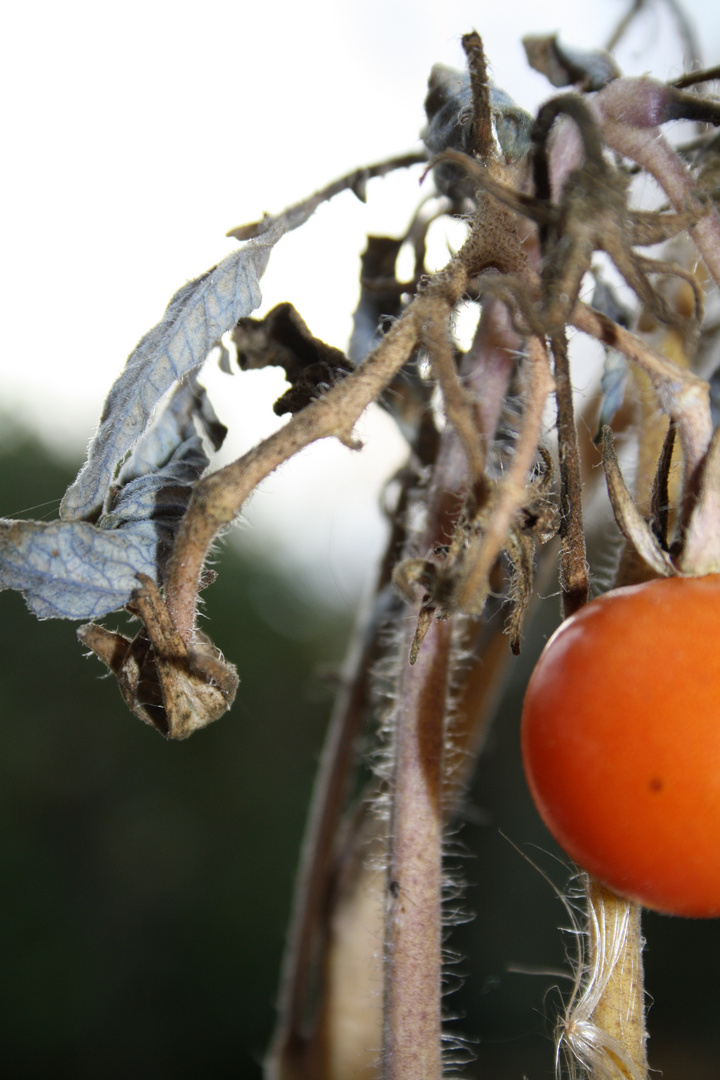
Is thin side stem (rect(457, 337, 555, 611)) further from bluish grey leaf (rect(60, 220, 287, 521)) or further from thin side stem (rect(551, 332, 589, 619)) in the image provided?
bluish grey leaf (rect(60, 220, 287, 521))

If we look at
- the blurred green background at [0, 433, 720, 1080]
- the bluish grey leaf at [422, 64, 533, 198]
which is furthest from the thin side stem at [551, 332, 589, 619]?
the blurred green background at [0, 433, 720, 1080]

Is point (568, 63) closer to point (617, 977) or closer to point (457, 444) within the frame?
point (457, 444)

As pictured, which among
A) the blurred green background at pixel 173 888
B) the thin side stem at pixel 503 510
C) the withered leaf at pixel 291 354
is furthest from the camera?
the blurred green background at pixel 173 888

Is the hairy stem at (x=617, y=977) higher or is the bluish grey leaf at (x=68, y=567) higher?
the bluish grey leaf at (x=68, y=567)

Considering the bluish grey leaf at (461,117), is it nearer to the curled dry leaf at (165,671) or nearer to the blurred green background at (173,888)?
the curled dry leaf at (165,671)

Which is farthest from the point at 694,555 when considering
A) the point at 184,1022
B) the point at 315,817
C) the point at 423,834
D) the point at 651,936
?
the point at 184,1022

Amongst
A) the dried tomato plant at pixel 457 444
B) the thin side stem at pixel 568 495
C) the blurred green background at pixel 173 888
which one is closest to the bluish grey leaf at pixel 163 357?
the dried tomato plant at pixel 457 444

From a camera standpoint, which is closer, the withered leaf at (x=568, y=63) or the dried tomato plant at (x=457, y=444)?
the dried tomato plant at (x=457, y=444)
